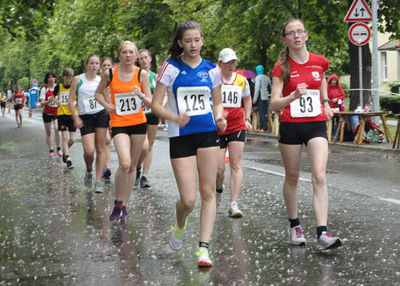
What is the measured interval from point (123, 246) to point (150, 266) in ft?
2.98

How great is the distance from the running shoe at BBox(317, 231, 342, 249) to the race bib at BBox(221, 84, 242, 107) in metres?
3.01

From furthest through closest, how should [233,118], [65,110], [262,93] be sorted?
[262,93] → [65,110] → [233,118]

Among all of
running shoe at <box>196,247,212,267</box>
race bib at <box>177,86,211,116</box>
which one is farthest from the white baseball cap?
running shoe at <box>196,247,212,267</box>

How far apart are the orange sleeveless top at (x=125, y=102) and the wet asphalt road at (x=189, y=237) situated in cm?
104

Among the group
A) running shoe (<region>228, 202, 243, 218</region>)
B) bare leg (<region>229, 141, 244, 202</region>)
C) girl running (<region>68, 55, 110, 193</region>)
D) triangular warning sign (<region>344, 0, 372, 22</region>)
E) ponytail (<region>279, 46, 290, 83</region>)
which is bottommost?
running shoe (<region>228, 202, 243, 218</region>)

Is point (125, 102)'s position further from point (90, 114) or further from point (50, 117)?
point (50, 117)

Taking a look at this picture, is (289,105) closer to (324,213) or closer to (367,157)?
(324,213)

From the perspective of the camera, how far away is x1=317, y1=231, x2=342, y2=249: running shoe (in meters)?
6.45

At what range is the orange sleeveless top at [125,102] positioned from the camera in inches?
353

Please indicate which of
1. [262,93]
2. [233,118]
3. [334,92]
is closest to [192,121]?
[233,118]

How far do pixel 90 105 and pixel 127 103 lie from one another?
8.04ft

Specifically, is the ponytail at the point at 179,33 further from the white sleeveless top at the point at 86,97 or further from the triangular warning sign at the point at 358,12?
the triangular warning sign at the point at 358,12

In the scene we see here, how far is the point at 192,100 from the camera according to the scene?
6180 millimetres

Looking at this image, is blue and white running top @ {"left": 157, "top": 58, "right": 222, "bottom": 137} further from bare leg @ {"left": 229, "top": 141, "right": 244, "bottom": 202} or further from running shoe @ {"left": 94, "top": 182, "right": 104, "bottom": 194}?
running shoe @ {"left": 94, "top": 182, "right": 104, "bottom": 194}
